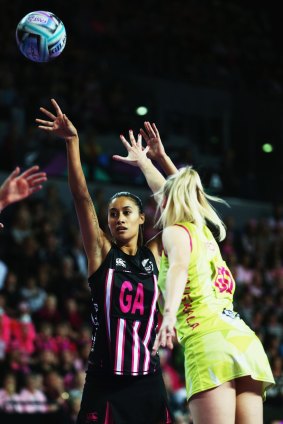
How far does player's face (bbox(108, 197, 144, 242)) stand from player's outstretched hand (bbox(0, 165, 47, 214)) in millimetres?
1003

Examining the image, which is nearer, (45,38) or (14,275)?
(45,38)

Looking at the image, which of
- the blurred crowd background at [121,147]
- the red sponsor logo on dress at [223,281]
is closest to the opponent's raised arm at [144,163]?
the red sponsor logo on dress at [223,281]

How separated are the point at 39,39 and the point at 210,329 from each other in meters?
2.99

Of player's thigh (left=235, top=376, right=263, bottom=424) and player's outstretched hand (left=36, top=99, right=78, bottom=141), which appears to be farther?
player's outstretched hand (left=36, top=99, right=78, bottom=141)

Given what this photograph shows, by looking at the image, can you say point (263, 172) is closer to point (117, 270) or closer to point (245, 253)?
point (245, 253)

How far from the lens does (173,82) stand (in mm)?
22281

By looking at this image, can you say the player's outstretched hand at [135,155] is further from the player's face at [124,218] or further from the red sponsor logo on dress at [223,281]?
the red sponsor logo on dress at [223,281]

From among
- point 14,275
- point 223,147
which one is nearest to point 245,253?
point 223,147

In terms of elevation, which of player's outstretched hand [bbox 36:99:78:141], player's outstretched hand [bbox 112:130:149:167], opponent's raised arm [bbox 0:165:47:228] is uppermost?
player's outstretched hand [bbox 112:130:149:167]

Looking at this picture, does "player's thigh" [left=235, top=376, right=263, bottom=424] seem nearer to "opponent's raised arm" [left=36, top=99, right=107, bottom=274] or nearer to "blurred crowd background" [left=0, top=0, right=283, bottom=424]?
"opponent's raised arm" [left=36, top=99, right=107, bottom=274]

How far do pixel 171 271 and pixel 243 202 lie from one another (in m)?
14.7

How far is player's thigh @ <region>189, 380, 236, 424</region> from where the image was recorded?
5379mm

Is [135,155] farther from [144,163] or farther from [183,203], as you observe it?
[183,203]

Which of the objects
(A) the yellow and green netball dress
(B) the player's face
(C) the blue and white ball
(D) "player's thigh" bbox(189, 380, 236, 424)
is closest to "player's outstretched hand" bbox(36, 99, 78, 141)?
(B) the player's face
